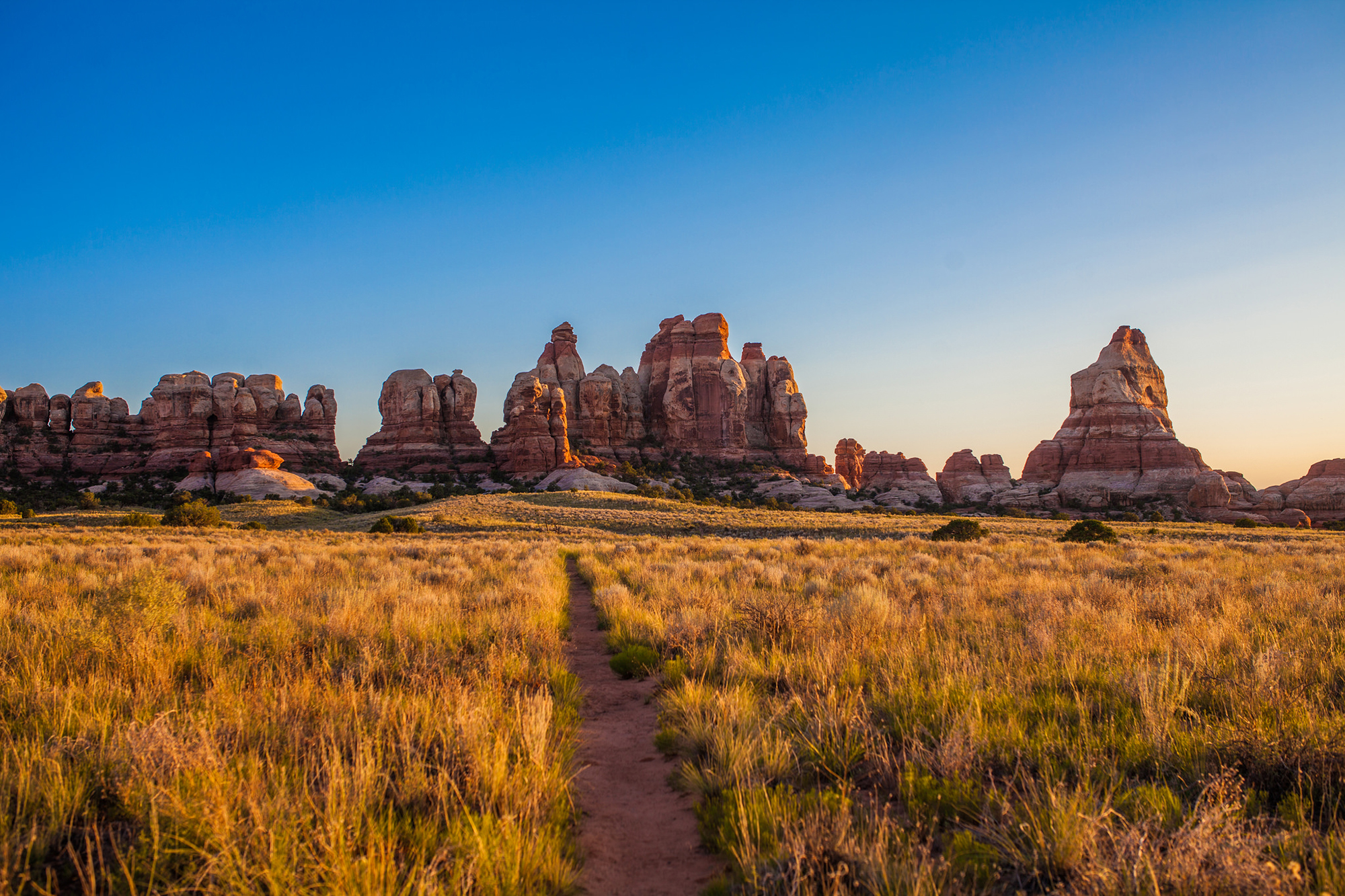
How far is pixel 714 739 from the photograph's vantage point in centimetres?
456

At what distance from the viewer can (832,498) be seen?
80.4 m

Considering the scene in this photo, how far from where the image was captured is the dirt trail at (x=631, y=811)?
338 cm

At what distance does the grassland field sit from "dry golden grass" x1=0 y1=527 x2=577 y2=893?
28 mm

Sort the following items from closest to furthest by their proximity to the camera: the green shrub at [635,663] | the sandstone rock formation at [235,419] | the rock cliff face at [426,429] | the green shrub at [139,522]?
1. the green shrub at [635,663]
2. the green shrub at [139,522]
3. the sandstone rock formation at [235,419]
4. the rock cliff face at [426,429]

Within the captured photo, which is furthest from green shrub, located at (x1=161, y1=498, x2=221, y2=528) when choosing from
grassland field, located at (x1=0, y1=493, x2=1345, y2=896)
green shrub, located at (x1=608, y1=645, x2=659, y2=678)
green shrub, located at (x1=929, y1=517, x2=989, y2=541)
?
green shrub, located at (x1=929, y1=517, x2=989, y2=541)

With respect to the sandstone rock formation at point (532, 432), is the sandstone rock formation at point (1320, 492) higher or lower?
lower

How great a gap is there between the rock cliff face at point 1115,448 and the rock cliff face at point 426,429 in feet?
252

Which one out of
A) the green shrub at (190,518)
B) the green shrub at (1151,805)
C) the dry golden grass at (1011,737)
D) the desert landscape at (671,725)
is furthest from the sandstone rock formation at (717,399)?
the green shrub at (1151,805)

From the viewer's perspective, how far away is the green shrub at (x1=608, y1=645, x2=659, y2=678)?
7336mm

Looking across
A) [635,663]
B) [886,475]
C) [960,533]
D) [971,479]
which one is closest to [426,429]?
[886,475]

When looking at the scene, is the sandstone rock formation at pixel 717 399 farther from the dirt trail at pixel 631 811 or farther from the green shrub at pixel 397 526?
the dirt trail at pixel 631 811

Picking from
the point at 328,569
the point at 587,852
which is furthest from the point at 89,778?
the point at 328,569

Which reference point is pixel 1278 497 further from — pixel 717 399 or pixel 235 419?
pixel 235 419

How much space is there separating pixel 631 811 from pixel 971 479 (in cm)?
10429
